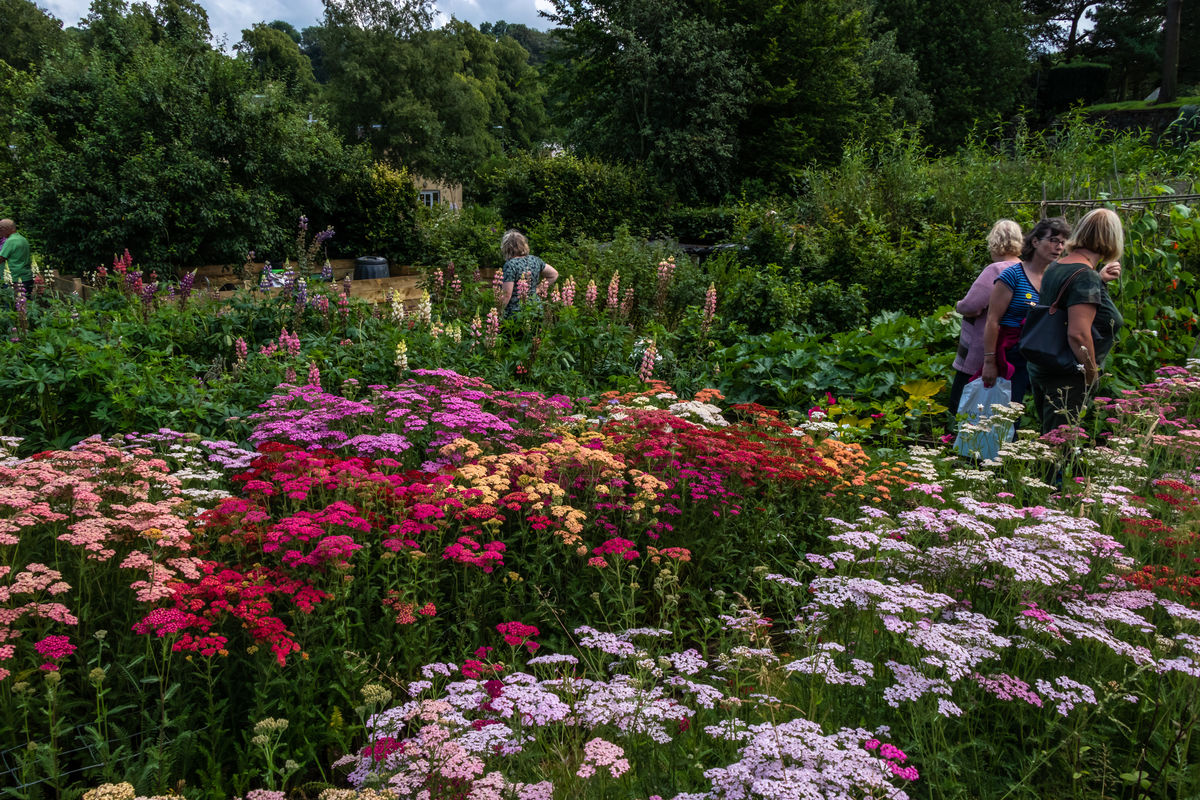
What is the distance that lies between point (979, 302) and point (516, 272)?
14.5ft

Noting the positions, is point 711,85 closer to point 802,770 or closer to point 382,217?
point 382,217

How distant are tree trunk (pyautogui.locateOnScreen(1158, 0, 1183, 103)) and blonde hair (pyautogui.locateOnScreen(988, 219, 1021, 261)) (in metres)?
29.1

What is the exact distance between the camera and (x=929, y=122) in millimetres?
33656

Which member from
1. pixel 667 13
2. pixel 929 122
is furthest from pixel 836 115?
pixel 929 122

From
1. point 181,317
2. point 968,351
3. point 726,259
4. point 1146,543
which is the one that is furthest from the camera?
Result: point 726,259

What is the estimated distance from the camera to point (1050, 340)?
4.79 meters

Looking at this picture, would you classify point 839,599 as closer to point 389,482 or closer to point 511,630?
point 511,630

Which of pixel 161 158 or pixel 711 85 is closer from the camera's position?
pixel 161 158

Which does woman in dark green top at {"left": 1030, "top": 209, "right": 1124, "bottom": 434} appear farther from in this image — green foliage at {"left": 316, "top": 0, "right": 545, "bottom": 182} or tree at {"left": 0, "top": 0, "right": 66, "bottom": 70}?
tree at {"left": 0, "top": 0, "right": 66, "bottom": 70}

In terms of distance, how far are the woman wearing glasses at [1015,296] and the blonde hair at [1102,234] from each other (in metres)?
0.21

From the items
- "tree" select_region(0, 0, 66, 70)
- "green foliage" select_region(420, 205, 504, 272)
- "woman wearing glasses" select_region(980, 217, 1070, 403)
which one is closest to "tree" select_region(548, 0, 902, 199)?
"green foliage" select_region(420, 205, 504, 272)

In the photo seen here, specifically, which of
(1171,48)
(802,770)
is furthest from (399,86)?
(802,770)

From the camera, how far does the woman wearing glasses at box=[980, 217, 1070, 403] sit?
16.5 ft

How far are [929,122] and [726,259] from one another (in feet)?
92.3
